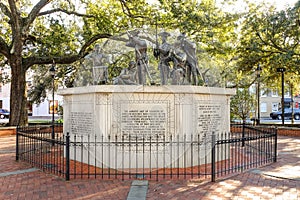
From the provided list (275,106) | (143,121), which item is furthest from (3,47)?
(275,106)

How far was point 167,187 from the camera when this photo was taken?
20.4ft

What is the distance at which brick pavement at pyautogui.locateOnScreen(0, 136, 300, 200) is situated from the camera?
5703 millimetres

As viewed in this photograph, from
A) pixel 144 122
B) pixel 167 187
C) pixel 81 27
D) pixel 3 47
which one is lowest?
pixel 167 187

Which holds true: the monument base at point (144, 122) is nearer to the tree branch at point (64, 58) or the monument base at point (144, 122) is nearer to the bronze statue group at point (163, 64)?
the bronze statue group at point (163, 64)

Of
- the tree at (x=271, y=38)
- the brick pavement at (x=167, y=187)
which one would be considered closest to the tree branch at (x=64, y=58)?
the tree at (x=271, y=38)

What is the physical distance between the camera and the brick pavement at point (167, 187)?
5703 mm

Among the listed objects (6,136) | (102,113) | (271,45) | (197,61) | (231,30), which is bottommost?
(6,136)

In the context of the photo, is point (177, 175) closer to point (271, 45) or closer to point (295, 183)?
point (295, 183)

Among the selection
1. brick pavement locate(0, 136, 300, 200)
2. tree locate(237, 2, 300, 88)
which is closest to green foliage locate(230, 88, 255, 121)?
tree locate(237, 2, 300, 88)

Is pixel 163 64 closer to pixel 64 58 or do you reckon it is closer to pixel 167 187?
pixel 167 187

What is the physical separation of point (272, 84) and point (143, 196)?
23674mm

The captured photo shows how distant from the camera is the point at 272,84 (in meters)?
26.2

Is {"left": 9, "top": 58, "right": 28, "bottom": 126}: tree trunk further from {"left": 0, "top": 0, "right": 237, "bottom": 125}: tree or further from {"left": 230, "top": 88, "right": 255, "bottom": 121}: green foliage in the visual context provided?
{"left": 230, "top": 88, "right": 255, "bottom": 121}: green foliage

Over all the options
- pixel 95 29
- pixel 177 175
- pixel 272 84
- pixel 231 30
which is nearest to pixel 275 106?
pixel 272 84
